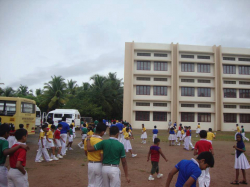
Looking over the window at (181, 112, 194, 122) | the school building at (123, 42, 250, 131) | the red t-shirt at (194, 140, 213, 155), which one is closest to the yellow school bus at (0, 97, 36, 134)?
the red t-shirt at (194, 140, 213, 155)

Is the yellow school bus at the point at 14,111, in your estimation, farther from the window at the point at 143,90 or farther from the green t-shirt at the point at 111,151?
the window at the point at 143,90

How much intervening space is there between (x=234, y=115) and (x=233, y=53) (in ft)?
35.2

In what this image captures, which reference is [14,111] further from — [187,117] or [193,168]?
[187,117]

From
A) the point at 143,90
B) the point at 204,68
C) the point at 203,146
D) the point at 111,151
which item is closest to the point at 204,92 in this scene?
the point at 204,68

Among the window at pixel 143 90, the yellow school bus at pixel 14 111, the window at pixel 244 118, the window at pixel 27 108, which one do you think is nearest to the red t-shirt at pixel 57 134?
the yellow school bus at pixel 14 111

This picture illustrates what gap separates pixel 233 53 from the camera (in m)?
37.0

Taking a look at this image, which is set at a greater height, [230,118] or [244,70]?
[244,70]

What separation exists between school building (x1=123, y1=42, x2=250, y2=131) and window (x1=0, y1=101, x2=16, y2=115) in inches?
888

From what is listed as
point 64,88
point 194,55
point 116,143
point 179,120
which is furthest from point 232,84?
point 116,143

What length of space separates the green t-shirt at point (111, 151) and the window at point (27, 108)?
530 inches

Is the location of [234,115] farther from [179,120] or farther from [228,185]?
[228,185]

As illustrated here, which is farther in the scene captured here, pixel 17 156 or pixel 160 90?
pixel 160 90

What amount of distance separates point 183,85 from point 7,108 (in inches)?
1115

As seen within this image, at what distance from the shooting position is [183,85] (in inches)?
1447
